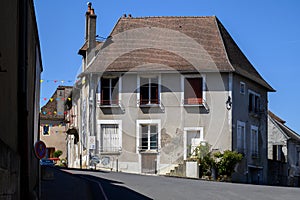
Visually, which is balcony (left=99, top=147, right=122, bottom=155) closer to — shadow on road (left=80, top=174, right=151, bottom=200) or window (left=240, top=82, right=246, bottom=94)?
window (left=240, top=82, right=246, bottom=94)

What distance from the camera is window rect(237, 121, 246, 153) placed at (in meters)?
40.3

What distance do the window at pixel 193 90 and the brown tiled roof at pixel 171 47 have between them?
691mm

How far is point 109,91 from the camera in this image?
40094mm

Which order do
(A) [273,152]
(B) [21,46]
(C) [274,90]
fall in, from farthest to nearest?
(A) [273,152] → (C) [274,90] → (B) [21,46]

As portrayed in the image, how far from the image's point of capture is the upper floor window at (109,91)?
39.9m

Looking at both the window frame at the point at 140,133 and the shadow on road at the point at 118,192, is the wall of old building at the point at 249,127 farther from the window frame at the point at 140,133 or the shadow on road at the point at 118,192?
the shadow on road at the point at 118,192

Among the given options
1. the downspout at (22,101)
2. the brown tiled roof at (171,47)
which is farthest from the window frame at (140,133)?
the downspout at (22,101)

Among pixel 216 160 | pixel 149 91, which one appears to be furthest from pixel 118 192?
pixel 149 91

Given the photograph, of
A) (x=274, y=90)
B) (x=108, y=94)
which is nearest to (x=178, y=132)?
(x=108, y=94)

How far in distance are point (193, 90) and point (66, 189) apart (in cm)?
1976

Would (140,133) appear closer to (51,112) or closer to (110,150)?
(110,150)

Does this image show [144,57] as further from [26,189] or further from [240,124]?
[26,189]

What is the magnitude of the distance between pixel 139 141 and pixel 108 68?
197 inches

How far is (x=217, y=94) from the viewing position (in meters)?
39.4
